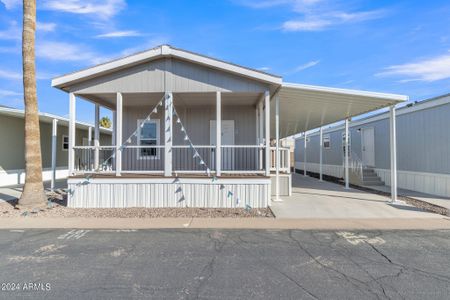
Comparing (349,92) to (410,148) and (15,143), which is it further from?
(15,143)

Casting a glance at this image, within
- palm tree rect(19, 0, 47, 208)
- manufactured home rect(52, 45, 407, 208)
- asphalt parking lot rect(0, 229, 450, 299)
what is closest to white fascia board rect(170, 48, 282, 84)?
manufactured home rect(52, 45, 407, 208)

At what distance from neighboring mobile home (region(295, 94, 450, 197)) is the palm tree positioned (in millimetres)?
12744

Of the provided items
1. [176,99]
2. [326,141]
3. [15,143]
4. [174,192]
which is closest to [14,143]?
[15,143]

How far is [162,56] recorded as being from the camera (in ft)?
28.1

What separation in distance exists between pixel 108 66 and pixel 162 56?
1.52 m

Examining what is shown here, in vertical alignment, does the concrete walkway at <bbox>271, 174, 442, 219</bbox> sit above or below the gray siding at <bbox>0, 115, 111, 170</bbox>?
below

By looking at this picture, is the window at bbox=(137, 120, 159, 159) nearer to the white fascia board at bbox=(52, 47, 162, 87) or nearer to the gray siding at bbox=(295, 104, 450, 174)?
the white fascia board at bbox=(52, 47, 162, 87)

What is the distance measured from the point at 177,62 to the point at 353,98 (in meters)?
5.43

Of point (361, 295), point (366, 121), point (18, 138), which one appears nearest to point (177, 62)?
point (361, 295)

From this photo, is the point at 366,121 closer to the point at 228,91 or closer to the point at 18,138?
the point at 228,91

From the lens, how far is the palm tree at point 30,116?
8.24 m

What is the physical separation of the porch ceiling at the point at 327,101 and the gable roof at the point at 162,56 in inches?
36.0

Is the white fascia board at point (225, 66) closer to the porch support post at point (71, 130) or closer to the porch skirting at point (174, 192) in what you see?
the porch skirting at point (174, 192)

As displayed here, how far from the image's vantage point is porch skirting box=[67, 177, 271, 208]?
27.1ft
